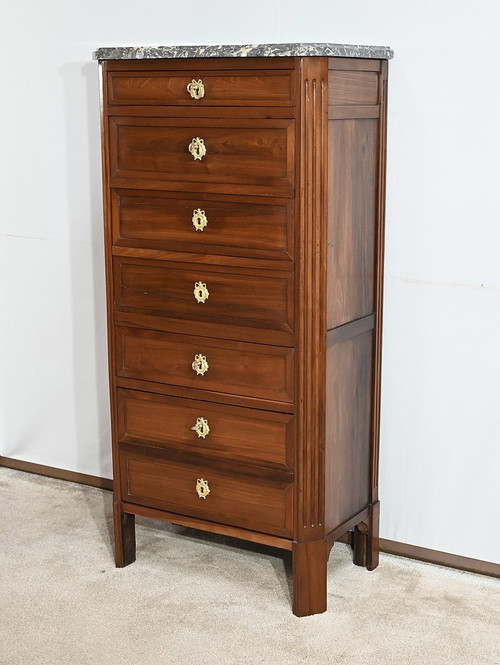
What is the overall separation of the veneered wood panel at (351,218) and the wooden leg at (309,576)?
56 centimetres

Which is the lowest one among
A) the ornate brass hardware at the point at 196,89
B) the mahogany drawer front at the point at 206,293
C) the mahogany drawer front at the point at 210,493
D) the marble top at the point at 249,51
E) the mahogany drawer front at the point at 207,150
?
the mahogany drawer front at the point at 210,493

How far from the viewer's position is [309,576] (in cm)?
247

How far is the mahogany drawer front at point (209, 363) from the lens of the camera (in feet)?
7.89

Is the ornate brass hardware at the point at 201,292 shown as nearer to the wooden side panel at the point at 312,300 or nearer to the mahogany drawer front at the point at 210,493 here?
the wooden side panel at the point at 312,300

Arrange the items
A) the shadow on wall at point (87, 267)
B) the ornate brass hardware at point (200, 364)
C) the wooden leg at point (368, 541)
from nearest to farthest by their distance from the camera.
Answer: the ornate brass hardware at point (200, 364) → the wooden leg at point (368, 541) → the shadow on wall at point (87, 267)

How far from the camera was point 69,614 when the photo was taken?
2.51 m

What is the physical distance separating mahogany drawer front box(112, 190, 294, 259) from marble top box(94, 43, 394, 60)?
13.0 inches

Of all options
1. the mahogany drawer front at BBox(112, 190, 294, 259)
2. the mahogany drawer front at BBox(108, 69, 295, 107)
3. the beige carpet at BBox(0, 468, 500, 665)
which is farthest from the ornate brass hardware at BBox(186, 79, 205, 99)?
the beige carpet at BBox(0, 468, 500, 665)

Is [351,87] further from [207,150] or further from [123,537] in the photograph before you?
[123,537]

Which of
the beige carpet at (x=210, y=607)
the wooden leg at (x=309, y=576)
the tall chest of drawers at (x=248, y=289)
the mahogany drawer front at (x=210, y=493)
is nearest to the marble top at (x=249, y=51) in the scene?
the tall chest of drawers at (x=248, y=289)

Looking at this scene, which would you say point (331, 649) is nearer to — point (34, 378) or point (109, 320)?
point (109, 320)

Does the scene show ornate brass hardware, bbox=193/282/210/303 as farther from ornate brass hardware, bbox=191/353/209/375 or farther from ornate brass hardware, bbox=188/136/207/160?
ornate brass hardware, bbox=188/136/207/160

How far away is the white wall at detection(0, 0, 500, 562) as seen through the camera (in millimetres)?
2539

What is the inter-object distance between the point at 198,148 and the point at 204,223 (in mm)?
182
